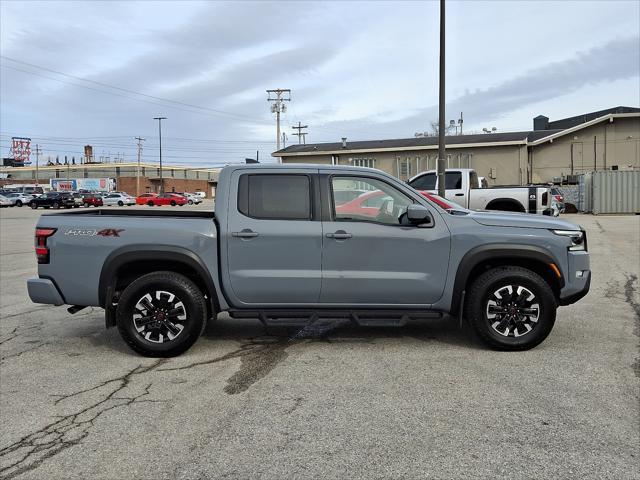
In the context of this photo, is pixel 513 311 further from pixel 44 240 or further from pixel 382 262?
pixel 44 240

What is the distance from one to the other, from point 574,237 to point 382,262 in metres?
1.92

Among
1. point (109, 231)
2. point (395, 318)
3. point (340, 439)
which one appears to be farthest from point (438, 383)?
point (109, 231)

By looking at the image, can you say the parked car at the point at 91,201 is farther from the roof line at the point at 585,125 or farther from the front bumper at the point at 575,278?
the front bumper at the point at 575,278

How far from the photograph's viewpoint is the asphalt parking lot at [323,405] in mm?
3154

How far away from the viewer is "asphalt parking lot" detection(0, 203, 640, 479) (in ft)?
10.3

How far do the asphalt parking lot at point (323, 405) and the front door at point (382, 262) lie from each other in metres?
0.60

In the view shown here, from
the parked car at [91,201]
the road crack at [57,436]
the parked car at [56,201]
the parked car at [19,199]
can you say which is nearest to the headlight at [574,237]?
the road crack at [57,436]

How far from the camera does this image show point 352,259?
508 cm

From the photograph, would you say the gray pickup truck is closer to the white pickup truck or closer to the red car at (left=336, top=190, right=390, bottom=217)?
the red car at (left=336, top=190, right=390, bottom=217)

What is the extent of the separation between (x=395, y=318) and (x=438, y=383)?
0.92 meters

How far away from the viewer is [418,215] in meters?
5.00

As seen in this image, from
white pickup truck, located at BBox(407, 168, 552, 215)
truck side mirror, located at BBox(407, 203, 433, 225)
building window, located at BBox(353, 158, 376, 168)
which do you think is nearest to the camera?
truck side mirror, located at BBox(407, 203, 433, 225)

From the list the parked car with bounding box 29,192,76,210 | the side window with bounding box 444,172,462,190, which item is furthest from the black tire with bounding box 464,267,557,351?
the parked car with bounding box 29,192,76,210

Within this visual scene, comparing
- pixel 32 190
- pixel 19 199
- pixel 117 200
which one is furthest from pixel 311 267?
pixel 32 190
